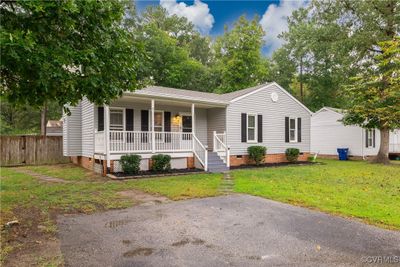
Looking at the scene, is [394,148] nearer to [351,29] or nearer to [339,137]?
[339,137]

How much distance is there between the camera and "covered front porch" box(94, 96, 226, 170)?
1169 centimetres

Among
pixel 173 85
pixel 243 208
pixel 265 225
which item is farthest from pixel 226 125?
pixel 173 85

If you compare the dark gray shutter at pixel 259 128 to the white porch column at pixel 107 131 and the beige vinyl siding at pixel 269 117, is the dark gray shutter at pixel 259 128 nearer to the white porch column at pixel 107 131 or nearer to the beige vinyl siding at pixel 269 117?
the beige vinyl siding at pixel 269 117

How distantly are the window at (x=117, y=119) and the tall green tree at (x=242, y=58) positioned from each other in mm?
16660

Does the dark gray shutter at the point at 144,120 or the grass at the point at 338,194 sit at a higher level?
the dark gray shutter at the point at 144,120

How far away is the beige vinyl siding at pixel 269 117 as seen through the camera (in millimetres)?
15164

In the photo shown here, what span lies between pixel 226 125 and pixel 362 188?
7434 mm

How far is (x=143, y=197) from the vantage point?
24.5 ft

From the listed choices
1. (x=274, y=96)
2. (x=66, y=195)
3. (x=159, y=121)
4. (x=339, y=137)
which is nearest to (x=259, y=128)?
(x=274, y=96)

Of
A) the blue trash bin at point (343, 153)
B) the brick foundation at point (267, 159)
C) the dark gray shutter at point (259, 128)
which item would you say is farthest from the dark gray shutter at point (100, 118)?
the blue trash bin at point (343, 153)

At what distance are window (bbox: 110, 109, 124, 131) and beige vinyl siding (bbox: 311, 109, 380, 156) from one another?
15.3 metres

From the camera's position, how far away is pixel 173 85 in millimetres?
26844

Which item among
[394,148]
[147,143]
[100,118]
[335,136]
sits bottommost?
[394,148]

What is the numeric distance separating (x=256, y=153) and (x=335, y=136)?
1102 centimetres
